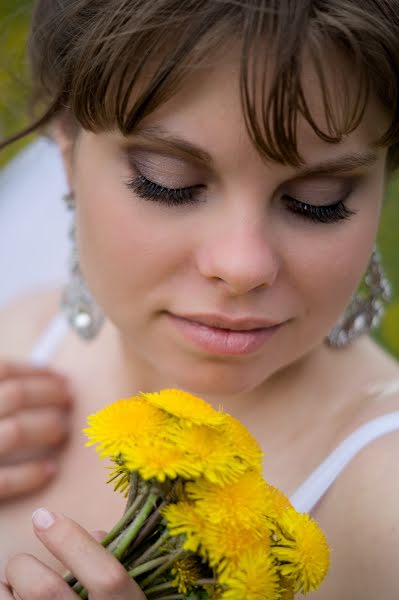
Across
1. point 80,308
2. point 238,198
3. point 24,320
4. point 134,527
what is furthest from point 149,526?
point 24,320

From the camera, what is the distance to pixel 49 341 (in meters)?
2.73

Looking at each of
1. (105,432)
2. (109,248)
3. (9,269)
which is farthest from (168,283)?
(9,269)

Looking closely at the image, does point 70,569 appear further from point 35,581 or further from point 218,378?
point 218,378

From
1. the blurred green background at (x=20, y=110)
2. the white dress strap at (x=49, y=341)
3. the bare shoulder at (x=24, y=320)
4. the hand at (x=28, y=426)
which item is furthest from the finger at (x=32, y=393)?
the blurred green background at (x=20, y=110)

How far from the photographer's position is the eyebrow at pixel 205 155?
4.82 ft

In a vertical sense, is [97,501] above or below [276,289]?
below

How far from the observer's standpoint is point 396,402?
1836mm

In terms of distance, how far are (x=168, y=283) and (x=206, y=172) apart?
246 millimetres

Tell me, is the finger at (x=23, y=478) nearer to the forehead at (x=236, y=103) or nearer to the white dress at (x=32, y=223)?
the forehead at (x=236, y=103)

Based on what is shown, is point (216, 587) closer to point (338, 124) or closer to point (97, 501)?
point (338, 124)

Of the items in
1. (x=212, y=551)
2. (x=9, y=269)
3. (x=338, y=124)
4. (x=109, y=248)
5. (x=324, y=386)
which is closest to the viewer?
(x=212, y=551)

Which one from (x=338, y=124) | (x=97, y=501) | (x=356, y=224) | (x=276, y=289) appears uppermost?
(x=338, y=124)

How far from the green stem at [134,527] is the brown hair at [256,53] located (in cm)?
68

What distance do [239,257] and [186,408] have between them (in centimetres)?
42
